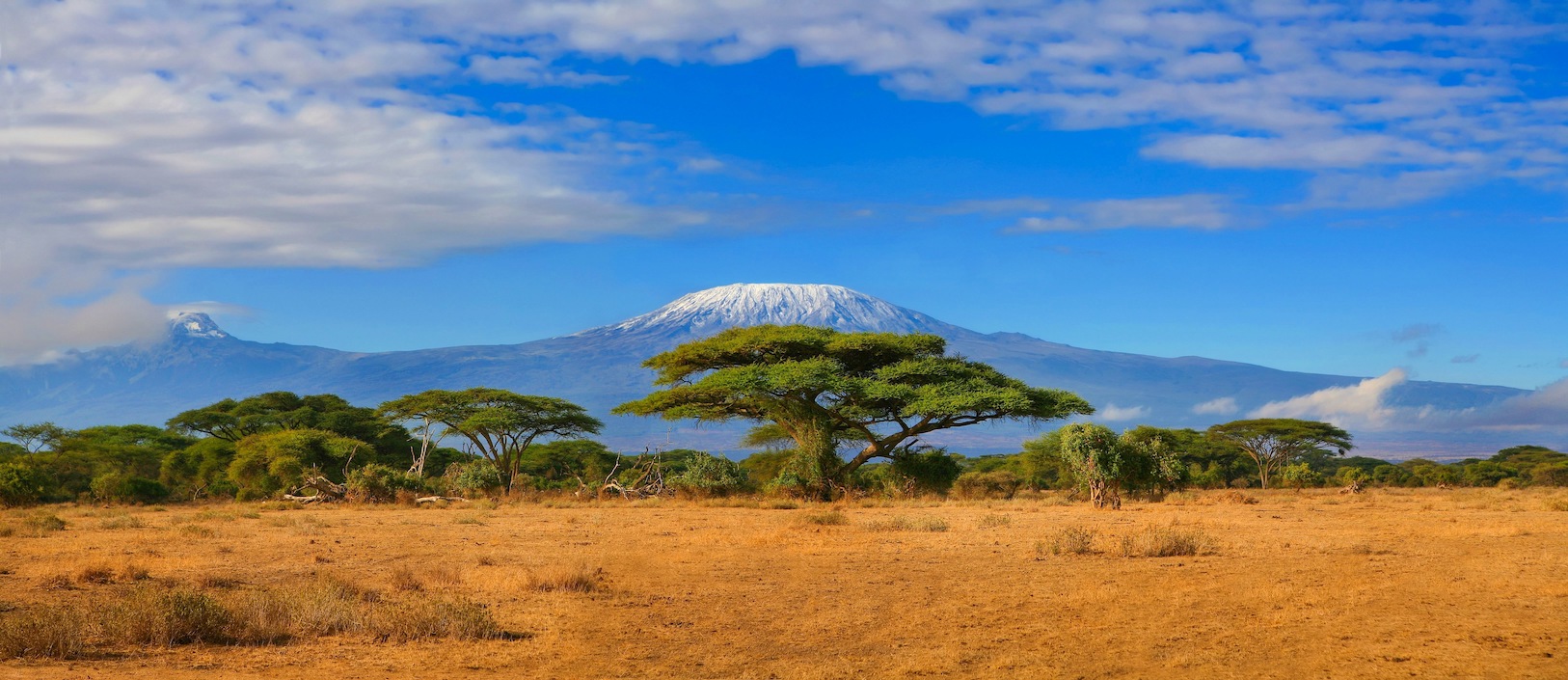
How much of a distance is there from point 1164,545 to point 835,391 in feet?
67.4

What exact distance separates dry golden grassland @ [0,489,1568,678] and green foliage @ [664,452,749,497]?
14.0m

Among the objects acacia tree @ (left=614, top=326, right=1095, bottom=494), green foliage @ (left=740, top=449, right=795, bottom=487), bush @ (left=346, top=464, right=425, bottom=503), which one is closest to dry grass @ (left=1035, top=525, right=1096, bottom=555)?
acacia tree @ (left=614, top=326, right=1095, bottom=494)

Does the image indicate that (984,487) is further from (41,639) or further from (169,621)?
(41,639)

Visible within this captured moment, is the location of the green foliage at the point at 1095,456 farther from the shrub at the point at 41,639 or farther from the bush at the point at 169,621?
the shrub at the point at 41,639

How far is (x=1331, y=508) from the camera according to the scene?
29797mm

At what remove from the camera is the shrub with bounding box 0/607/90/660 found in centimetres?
926

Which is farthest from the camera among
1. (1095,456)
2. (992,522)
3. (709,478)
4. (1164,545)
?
(709,478)

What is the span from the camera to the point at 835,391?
36.6 metres

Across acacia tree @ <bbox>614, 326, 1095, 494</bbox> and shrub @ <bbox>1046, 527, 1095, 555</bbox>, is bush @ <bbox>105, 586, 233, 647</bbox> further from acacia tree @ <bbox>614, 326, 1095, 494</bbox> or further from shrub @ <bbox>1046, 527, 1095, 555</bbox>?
acacia tree @ <bbox>614, 326, 1095, 494</bbox>

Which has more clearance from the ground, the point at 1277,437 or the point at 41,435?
the point at 1277,437

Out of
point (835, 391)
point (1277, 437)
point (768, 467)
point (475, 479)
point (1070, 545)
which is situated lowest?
point (1070, 545)

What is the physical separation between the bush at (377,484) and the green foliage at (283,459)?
18.3 ft

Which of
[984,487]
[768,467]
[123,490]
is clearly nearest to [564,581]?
[768,467]

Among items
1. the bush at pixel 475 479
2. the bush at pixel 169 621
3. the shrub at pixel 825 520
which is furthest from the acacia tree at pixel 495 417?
the bush at pixel 169 621
